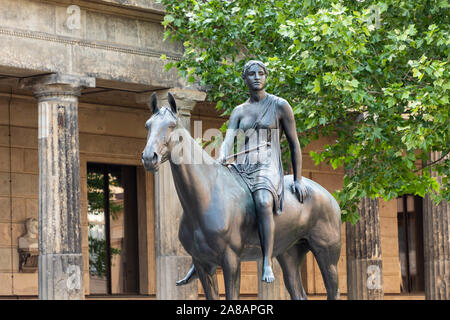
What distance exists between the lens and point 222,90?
1780 cm

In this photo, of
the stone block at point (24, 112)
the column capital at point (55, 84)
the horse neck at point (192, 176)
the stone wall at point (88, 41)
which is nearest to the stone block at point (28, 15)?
the stone wall at point (88, 41)

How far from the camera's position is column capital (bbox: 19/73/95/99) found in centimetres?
1770

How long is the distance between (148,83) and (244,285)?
30.3 ft

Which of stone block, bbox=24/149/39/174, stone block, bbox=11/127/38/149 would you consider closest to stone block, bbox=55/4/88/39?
stone block, bbox=11/127/38/149

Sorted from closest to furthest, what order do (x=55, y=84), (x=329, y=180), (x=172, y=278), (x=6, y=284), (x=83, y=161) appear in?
(x=55, y=84), (x=172, y=278), (x=6, y=284), (x=83, y=161), (x=329, y=180)

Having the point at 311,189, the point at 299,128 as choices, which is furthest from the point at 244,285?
the point at 311,189

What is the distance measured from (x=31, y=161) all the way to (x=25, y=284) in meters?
2.90

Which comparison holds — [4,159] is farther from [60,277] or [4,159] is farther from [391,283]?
[391,283]

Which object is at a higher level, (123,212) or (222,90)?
(222,90)

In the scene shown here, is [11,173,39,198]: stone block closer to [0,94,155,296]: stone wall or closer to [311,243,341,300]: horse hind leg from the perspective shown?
[0,94,155,296]: stone wall

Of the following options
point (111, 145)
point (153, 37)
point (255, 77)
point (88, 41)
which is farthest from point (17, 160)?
point (255, 77)

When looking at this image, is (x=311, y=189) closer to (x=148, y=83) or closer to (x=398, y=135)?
(x=398, y=135)

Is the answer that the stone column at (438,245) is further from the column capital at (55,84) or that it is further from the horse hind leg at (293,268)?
the horse hind leg at (293,268)

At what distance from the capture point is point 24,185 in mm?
22641
